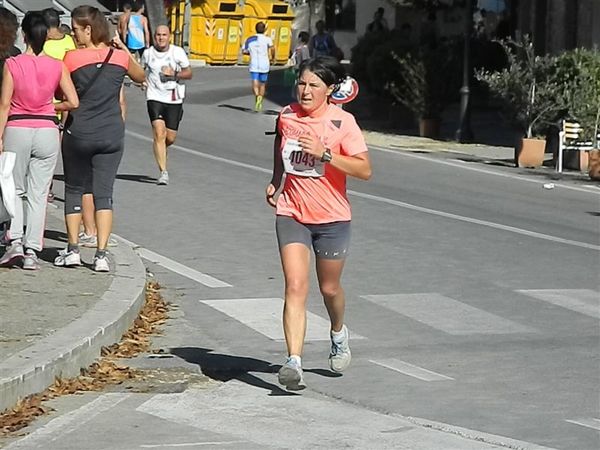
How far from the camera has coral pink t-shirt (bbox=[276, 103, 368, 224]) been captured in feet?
26.5

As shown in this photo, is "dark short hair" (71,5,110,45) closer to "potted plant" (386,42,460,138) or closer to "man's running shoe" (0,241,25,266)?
"man's running shoe" (0,241,25,266)

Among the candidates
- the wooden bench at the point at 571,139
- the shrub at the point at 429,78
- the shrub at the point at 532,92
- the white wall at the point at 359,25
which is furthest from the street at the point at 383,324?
the white wall at the point at 359,25

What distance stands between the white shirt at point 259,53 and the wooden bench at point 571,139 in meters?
9.11

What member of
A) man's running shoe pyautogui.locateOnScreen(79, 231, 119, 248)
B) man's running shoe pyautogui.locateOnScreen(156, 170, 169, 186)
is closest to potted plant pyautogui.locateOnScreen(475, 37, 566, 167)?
man's running shoe pyautogui.locateOnScreen(156, 170, 169, 186)

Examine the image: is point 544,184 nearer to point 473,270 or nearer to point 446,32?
point 473,270

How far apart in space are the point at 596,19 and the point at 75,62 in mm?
17699

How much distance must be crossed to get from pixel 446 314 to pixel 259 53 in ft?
66.8

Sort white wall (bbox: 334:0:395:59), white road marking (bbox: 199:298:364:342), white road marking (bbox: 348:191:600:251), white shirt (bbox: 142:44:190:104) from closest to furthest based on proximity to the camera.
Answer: white road marking (bbox: 199:298:364:342)
white road marking (bbox: 348:191:600:251)
white shirt (bbox: 142:44:190:104)
white wall (bbox: 334:0:395:59)

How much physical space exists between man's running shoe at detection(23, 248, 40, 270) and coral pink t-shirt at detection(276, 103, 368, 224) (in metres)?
3.35

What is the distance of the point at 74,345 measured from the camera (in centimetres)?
823

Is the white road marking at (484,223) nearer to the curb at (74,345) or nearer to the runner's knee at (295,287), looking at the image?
the curb at (74,345)

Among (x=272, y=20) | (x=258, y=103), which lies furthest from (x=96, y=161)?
(x=272, y=20)

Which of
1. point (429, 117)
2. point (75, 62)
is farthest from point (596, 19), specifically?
point (75, 62)

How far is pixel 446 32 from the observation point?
142 ft
